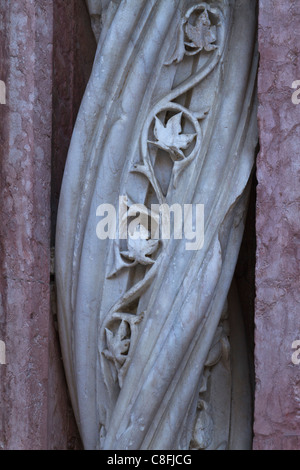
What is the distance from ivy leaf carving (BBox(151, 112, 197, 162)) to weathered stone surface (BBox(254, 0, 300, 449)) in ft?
0.57

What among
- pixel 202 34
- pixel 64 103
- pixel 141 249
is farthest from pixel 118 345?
pixel 202 34

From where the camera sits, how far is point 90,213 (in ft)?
5.98

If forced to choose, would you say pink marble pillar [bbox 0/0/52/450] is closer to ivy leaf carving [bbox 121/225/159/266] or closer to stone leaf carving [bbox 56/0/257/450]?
stone leaf carving [bbox 56/0/257/450]

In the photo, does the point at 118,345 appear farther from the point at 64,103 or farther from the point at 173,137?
the point at 64,103

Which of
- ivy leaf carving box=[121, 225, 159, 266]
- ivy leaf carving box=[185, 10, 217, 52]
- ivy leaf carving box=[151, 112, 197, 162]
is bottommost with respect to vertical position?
ivy leaf carving box=[121, 225, 159, 266]

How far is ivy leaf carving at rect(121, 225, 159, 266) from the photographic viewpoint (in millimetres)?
1774

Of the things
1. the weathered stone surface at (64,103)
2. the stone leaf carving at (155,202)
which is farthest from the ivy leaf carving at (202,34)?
the weathered stone surface at (64,103)

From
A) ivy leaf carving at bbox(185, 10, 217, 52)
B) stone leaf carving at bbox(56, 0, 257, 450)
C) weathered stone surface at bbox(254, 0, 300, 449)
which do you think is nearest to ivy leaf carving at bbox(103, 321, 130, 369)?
stone leaf carving at bbox(56, 0, 257, 450)

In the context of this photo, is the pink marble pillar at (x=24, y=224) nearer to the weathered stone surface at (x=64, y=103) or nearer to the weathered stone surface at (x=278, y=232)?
the weathered stone surface at (x=64, y=103)

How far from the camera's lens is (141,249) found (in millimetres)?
1776

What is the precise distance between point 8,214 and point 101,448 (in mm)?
533

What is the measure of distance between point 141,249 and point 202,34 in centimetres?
48

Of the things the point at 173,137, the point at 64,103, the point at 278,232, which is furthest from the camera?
the point at 64,103

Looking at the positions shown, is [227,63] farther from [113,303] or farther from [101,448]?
[101,448]
